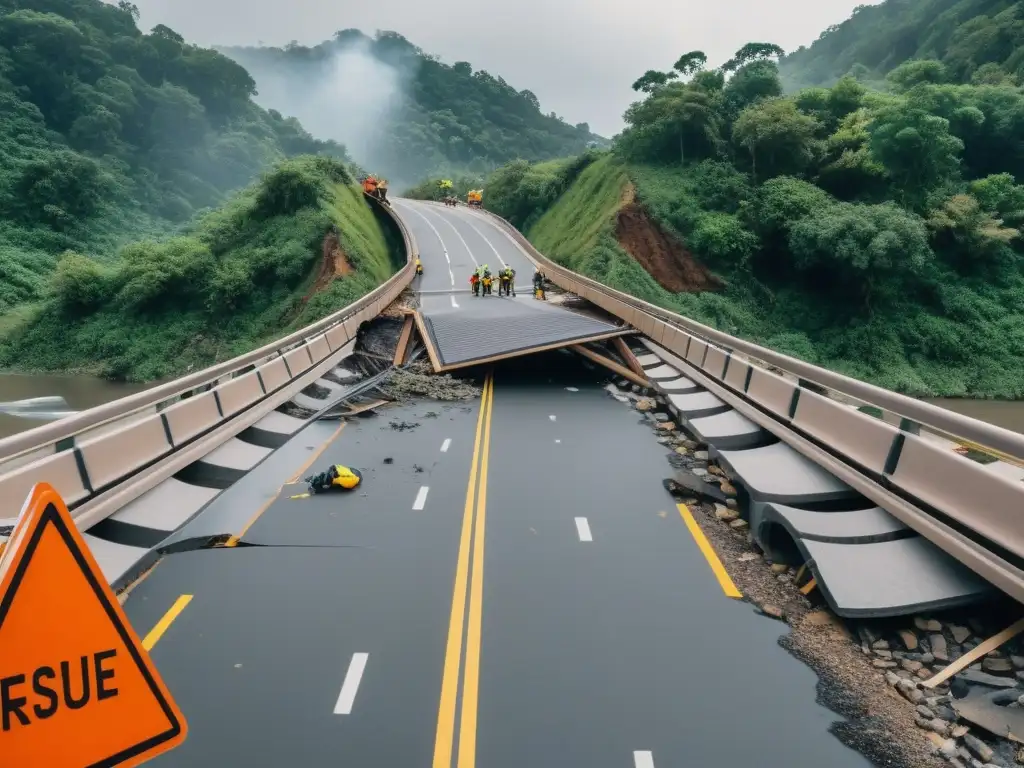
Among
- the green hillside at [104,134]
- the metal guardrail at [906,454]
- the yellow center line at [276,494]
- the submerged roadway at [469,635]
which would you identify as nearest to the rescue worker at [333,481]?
the submerged roadway at [469,635]

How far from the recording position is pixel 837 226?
3241cm

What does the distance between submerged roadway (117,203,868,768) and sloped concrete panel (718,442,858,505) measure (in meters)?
1.00

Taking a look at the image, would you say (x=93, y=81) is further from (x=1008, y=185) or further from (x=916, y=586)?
(x=916, y=586)

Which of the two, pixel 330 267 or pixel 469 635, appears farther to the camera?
pixel 330 267

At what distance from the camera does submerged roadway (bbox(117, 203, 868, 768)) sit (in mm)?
4418

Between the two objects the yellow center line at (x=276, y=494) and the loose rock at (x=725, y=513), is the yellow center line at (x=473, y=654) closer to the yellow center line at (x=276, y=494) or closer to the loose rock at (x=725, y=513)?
the yellow center line at (x=276, y=494)

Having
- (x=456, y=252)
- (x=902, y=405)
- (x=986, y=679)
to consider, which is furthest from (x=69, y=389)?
(x=986, y=679)

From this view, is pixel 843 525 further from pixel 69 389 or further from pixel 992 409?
pixel 69 389

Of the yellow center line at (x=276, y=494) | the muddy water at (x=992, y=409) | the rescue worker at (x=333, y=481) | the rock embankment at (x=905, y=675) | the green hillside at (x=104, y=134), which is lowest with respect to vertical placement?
the muddy water at (x=992, y=409)

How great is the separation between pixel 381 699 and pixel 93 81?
9130 cm

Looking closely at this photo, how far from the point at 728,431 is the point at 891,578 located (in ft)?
15.5

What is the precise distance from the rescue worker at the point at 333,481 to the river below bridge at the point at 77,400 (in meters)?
25.6

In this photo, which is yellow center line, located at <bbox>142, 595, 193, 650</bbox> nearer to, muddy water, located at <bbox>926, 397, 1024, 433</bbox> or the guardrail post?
the guardrail post

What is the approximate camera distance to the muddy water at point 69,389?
32.9 meters
